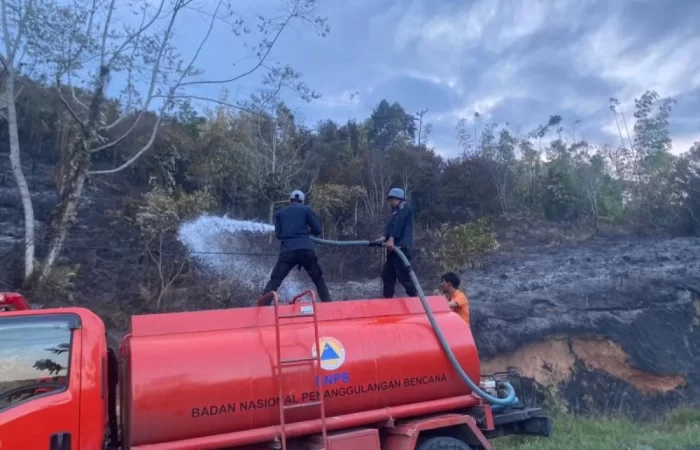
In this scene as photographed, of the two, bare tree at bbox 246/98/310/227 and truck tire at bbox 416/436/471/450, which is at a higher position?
bare tree at bbox 246/98/310/227

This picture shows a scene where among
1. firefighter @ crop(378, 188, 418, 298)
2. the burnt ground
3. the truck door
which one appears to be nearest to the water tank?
the truck door

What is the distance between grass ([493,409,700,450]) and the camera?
9.30 m

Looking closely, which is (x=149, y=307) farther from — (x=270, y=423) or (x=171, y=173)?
(x=270, y=423)

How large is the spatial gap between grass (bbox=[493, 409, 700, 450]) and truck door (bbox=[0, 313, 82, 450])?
21.4 feet

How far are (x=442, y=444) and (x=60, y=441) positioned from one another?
346 cm

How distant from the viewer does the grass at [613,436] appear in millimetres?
9297

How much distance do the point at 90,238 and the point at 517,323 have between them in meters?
10.3

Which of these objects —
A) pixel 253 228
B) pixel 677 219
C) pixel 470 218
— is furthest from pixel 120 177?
pixel 677 219

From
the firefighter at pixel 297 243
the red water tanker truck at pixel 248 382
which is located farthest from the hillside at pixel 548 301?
the red water tanker truck at pixel 248 382

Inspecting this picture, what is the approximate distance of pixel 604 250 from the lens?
18.6 metres

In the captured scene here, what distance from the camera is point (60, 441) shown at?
15.6 feet

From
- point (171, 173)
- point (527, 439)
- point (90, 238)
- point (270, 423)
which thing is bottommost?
point (527, 439)

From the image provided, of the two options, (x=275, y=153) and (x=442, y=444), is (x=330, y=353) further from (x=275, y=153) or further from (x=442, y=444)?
(x=275, y=153)

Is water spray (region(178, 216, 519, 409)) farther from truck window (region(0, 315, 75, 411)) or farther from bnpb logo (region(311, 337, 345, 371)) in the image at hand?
truck window (region(0, 315, 75, 411))
